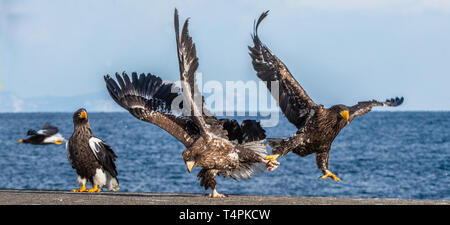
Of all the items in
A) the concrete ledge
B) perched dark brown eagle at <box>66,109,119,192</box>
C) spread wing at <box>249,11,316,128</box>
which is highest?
spread wing at <box>249,11,316,128</box>

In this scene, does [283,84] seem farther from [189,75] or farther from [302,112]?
[189,75]

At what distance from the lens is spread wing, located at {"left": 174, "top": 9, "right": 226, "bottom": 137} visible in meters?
10.1

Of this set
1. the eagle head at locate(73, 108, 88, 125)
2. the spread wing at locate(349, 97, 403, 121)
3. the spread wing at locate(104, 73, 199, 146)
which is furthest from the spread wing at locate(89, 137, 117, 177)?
the spread wing at locate(349, 97, 403, 121)

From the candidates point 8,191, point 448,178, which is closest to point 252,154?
point 8,191

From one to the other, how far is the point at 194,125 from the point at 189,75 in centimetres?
163

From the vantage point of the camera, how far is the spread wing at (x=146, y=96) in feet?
39.0

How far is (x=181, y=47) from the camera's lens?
33.1 ft

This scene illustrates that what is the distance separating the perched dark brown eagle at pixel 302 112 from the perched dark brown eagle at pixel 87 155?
315 centimetres

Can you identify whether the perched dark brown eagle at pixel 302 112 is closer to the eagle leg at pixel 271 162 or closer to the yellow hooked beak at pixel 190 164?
the eagle leg at pixel 271 162

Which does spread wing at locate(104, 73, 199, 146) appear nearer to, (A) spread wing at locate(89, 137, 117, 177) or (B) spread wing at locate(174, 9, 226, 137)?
(A) spread wing at locate(89, 137, 117, 177)

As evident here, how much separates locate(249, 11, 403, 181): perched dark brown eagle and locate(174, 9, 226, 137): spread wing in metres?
1.57
